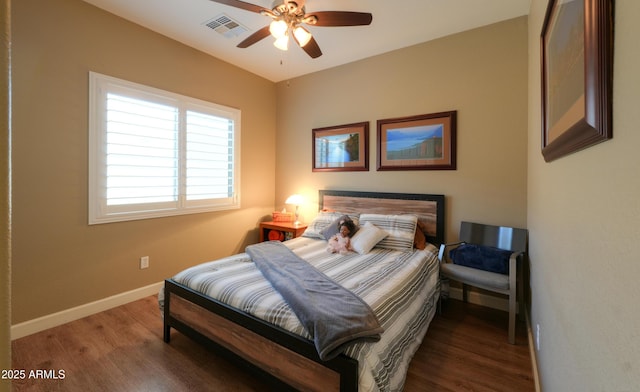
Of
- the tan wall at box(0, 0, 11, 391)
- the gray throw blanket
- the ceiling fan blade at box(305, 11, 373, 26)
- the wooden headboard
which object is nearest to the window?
the wooden headboard

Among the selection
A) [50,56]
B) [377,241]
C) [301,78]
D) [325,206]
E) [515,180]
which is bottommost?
[377,241]

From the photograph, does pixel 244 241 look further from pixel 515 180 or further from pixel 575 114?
pixel 575 114

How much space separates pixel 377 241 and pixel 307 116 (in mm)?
2281

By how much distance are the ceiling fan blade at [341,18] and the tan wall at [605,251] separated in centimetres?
174

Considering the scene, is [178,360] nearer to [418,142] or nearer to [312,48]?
[312,48]

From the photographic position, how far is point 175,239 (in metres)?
3.34

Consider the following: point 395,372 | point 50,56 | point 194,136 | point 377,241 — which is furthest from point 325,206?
point 50,56

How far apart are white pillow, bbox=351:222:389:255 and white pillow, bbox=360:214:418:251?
0.08 m

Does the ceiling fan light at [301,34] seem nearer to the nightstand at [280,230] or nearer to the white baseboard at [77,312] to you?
the nightstand at [280,230]

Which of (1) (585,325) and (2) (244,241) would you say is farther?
(2) (244,241)

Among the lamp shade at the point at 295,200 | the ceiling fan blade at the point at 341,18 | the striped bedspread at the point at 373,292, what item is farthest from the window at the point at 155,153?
the ceiling fan blade at the point at 341,18

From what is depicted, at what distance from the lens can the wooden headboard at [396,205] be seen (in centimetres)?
313

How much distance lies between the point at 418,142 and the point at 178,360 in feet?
10.2

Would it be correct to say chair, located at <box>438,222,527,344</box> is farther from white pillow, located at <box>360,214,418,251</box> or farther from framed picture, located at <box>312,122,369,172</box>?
framed picture, located at <box>312,122,369,172</box>
